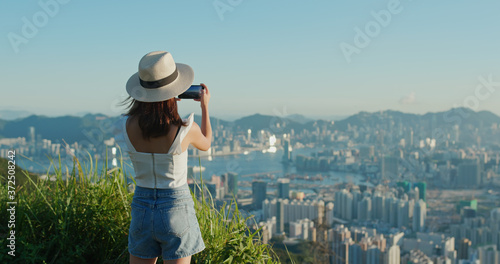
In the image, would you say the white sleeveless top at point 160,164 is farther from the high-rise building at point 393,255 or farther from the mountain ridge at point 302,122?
the high-rise building at point 393,255

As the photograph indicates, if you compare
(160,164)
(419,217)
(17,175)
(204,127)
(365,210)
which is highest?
(204,127)

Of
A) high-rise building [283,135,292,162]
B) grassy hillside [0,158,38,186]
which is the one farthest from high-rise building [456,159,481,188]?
grassy hillside [0,158,38,186]

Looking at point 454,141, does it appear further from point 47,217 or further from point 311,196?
point 47,217

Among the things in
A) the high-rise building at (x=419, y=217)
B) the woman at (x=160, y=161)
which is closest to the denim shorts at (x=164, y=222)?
the woman at (x=160, y=161)

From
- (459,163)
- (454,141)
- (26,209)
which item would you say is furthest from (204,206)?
(454,141)

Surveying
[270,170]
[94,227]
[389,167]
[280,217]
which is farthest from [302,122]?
[94,227]

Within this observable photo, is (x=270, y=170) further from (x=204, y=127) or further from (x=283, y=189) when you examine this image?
(x=204, y=127)
